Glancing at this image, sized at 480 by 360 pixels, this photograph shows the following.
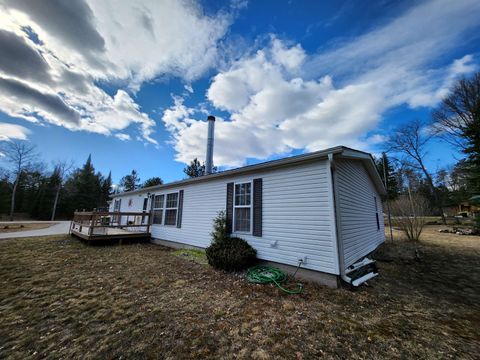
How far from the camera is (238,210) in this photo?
6.64m

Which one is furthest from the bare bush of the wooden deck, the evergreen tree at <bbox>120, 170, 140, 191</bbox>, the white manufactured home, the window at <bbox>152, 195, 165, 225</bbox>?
the evergreen tree at <bbox>120, 170, 140, 191</bbox>

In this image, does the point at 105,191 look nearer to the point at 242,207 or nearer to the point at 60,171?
the point at 60,171

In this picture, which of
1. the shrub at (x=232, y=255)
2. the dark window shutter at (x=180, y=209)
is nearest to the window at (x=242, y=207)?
the shrub at (x=232, y=255)

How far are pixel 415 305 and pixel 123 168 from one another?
51.7 m

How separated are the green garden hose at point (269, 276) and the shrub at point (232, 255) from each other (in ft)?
1.18

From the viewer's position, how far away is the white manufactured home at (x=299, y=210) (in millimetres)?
4547

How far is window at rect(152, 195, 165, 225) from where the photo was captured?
10539 mm

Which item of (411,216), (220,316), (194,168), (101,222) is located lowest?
(220,316)

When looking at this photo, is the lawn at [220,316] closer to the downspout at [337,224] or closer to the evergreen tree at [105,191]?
the downspout at [337,224]

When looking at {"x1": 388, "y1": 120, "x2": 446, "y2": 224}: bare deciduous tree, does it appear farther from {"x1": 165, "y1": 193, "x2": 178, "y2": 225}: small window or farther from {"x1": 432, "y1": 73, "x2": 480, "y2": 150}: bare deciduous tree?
{"x1": 165, "y1": 193, "x2": 178, "y2": 225}: small window

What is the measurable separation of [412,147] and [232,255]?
86.2 ft

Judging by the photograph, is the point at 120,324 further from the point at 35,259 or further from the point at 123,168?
the point at 123,168

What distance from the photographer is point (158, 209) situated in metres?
10.7

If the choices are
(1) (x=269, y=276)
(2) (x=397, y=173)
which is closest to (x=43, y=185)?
(1) (x=269, y=276)
